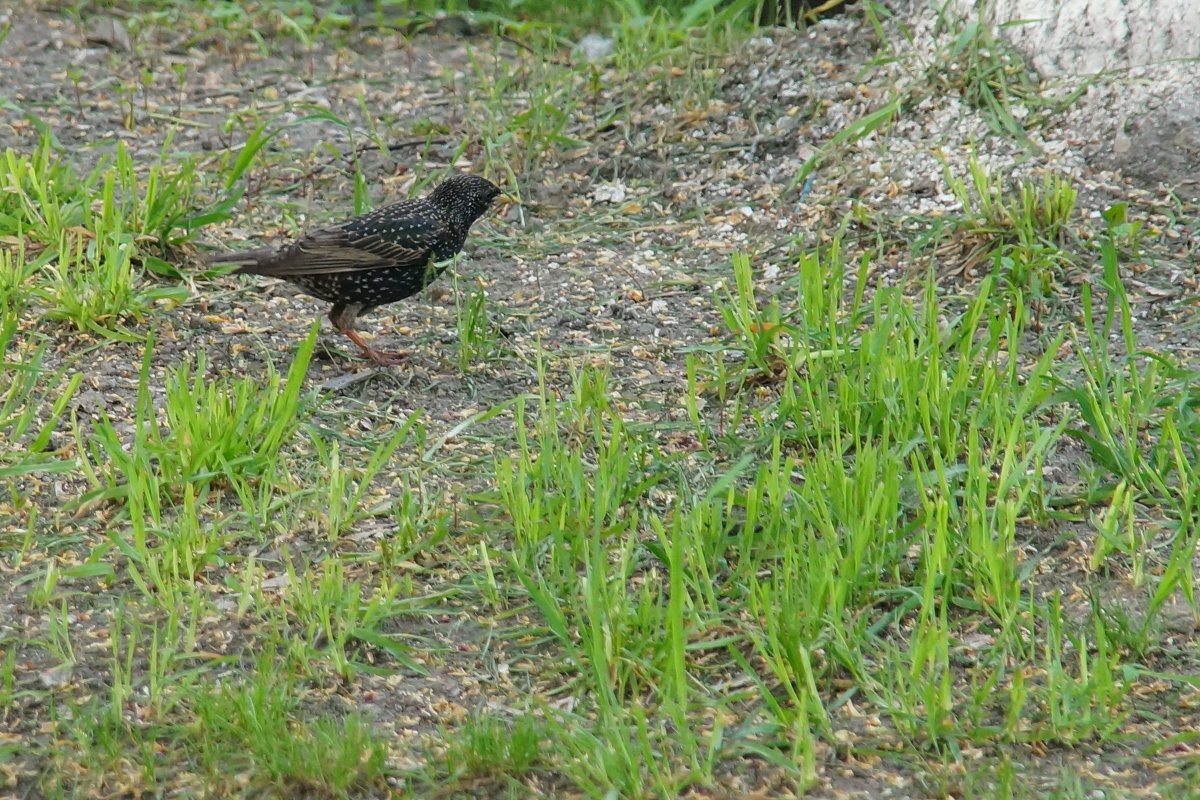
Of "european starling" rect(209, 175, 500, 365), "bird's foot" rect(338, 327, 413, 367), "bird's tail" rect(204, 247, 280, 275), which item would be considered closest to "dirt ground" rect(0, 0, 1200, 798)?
"bird's foot" rect(338, 327, 413, 367)

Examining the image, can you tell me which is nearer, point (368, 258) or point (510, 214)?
point (368, 258)

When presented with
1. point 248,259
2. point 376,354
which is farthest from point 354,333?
point 248,259

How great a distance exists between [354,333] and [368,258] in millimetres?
265

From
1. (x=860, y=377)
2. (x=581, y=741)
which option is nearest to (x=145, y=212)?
(x=860, y=377)

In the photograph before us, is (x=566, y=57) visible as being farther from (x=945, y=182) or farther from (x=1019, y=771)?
(x=1019, y=771)

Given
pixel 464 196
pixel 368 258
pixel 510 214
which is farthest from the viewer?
pixel 510 214

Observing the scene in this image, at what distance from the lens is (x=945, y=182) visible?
19.0 ft

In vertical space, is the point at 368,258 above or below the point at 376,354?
above

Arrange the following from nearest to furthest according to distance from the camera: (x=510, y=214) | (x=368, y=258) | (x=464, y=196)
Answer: (x=368, y=258) < (x=464, y=196) < (x=510, y=214)

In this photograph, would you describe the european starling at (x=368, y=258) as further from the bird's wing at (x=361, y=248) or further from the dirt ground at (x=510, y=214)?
the dirt ground at (x=510, y=214)

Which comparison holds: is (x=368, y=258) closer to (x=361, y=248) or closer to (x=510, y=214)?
(x=361, y=248)

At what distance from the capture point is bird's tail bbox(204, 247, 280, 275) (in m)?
5.09

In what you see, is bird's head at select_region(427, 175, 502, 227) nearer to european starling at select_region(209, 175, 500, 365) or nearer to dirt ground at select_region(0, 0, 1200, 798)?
european starling at select_region(209, 175, 500, 365)

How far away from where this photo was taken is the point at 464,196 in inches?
215
